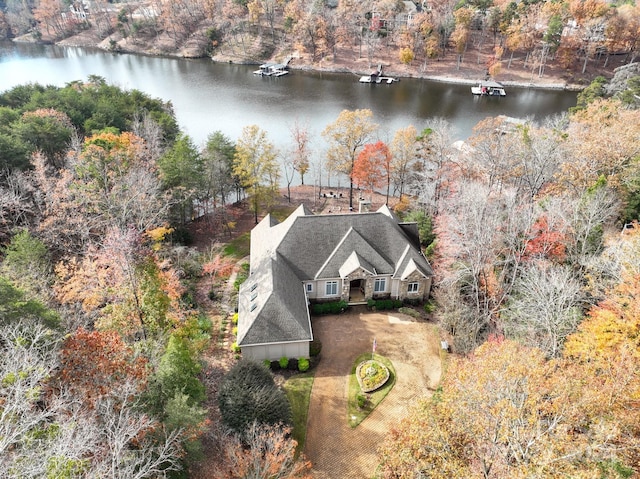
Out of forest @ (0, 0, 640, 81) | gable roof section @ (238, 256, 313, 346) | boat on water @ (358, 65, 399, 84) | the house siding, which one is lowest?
the house siding

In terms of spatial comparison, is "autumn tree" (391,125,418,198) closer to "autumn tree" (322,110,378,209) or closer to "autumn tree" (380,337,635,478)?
"autumn tree" (322,110,378,209)

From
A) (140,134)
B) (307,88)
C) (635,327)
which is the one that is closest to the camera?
(635,327)

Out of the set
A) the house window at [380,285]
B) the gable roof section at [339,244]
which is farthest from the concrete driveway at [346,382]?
the gable roof section at [339,244]

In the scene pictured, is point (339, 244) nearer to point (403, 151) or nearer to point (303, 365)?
point (303, 365)

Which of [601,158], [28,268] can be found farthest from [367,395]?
[601,158]

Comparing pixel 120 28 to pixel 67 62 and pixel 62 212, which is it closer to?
pixel 67 62

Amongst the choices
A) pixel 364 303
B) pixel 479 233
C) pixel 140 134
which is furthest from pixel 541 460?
pixel 140 134

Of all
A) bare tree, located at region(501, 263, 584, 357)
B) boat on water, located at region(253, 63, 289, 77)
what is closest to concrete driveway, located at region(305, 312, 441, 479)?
bare tree, located at region(501, 263, 584, 357)
